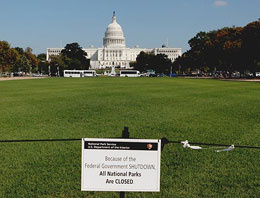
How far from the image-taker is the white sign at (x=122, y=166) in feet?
12.6

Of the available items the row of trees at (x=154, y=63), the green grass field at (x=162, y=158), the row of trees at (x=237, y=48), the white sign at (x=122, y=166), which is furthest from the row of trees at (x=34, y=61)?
the white sign at (x=122, y=166)

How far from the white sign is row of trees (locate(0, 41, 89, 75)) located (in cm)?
10582

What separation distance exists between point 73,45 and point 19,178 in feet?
522

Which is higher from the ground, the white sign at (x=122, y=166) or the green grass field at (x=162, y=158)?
the white sign at (x=122, y=166)

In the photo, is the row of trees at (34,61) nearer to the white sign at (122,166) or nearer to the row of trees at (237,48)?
the row of trees at (237,48)

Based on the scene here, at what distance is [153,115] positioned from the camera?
1577 cm

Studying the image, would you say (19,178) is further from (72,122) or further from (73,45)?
(73,45)

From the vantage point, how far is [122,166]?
3852 mm

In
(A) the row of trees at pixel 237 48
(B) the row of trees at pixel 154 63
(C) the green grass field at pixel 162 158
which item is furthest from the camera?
(B) the row of trees at pixel 154 63

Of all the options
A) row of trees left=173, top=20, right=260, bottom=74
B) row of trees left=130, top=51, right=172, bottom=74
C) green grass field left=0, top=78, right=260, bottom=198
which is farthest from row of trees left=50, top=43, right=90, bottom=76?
green grass field left=0, top=78, right=260, bottom=198

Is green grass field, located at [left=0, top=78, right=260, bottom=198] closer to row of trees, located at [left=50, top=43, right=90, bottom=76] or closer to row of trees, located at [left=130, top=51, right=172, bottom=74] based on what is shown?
row of trees, located at [left=50, top=43, right=90, bottom=76]

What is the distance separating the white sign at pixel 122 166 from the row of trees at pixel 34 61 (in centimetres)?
10582

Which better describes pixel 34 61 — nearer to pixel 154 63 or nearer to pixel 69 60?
pixel 69 60

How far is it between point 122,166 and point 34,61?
487ft
